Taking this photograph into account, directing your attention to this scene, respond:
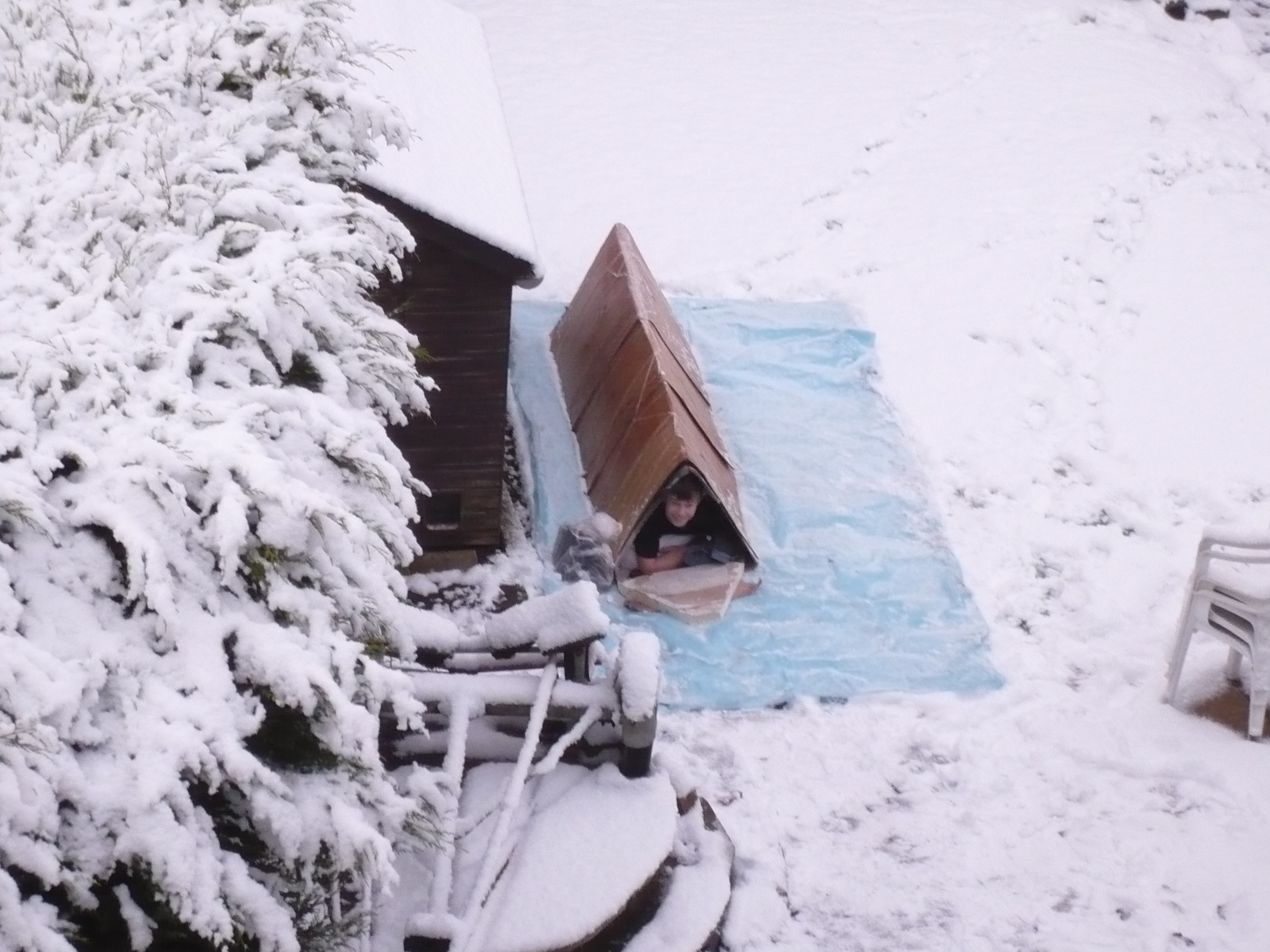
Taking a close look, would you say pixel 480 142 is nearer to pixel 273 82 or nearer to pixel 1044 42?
pixel 273 82

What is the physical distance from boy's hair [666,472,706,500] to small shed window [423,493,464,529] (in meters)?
1.39

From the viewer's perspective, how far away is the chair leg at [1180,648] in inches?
277

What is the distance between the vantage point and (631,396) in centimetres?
830

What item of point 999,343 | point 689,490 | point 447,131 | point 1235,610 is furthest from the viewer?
point 999,343

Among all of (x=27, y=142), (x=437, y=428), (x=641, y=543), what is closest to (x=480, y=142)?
(x=437, y=428)

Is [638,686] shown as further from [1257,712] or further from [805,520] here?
[1257,712]

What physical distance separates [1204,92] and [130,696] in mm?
16598

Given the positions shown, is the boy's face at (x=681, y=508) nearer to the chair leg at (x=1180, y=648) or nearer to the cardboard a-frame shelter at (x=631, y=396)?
the cardboard a-frame shelter at (x=631, y=396)

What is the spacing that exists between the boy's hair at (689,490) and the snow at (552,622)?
271 centimetres

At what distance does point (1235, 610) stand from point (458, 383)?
4.78m

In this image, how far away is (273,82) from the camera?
194 inches

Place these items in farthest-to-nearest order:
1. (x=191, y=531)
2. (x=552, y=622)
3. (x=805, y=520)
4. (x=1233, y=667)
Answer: (x=805, y=520) < (x=1233, y=667) < (x=552, y=622) < (x=191, y=531)

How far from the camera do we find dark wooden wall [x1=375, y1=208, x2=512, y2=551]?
280 inches

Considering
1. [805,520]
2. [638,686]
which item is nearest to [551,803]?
[638,686]
